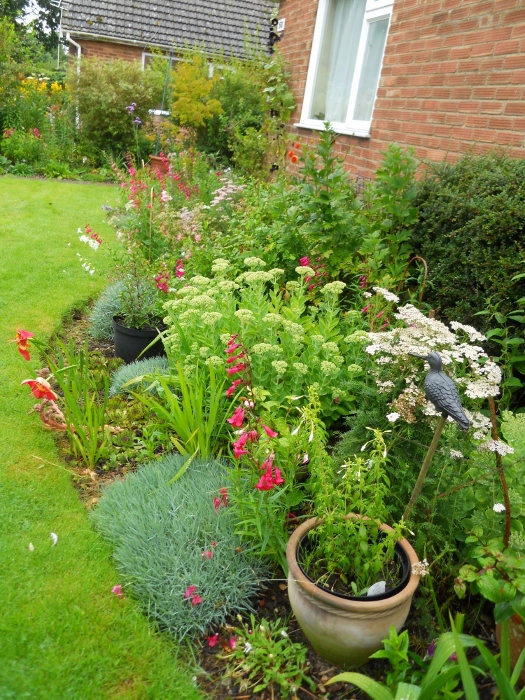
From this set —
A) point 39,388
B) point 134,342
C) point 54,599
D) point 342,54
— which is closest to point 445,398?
point 54,599

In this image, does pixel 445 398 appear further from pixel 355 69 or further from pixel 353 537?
pixel 355 69

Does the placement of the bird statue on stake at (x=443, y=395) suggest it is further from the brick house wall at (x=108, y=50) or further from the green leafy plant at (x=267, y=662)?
the brick house wall at (x=108, y=50)

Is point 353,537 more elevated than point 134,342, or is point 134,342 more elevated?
point 353,537

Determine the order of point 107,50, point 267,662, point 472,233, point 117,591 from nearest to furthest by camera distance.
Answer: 1. point 267,662
2. point 117,591
3. point 472,233
4. point 107,50

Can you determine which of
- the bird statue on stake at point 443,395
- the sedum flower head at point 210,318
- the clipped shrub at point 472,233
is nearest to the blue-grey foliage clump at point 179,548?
the sedum flower head at point 210,318

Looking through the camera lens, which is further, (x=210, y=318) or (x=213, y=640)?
(x=210, y=318)

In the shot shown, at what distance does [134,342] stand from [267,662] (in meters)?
2.49

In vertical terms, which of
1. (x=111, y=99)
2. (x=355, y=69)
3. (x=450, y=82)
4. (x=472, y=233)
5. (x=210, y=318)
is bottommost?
(x=210, y=318)

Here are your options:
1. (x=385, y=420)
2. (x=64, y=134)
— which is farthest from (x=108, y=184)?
(x=385, y=420)

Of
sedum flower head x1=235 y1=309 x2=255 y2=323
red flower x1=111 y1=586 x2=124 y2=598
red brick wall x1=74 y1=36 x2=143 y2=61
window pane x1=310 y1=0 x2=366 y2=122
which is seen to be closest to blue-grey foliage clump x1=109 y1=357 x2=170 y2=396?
sedum flower head x1=235 y1=309 x2=255 y2=323

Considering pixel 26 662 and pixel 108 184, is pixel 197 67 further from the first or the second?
pixel 26 662

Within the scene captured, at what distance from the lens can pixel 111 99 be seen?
1235cm

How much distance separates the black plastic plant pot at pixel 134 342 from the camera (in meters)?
3.93

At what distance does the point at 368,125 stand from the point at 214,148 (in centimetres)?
618
